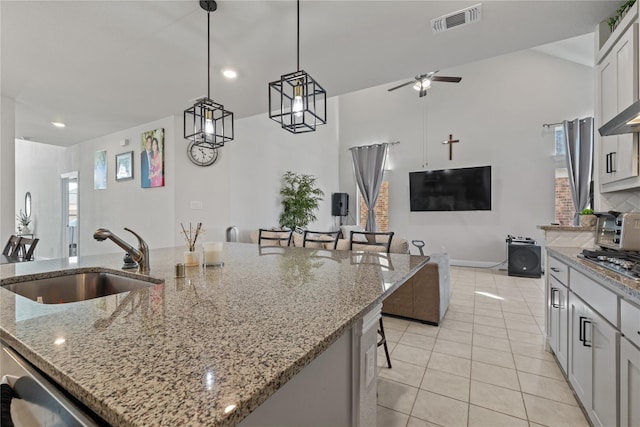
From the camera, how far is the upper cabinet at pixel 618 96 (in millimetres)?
1698

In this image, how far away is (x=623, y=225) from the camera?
1634mm

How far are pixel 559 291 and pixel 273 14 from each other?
8.94 feet

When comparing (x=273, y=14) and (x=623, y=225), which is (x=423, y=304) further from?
(x=273, y=14)

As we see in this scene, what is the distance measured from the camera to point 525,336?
267cm

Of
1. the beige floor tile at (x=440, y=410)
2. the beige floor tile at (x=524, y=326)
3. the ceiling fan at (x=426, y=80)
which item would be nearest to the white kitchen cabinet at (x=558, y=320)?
the beige floor tile at (x=524, y=326)

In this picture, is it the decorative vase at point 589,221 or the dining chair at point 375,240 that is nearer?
the decorative vase at point 589,221

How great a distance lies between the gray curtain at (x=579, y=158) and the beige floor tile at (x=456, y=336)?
3.59 metres

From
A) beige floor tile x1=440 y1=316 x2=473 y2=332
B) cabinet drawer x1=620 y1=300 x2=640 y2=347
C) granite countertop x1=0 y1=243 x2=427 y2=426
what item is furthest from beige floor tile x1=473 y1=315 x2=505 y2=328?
granite countertop x1=0 y1=243 x2=427 y2=426

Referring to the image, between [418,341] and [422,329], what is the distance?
0.94 feet

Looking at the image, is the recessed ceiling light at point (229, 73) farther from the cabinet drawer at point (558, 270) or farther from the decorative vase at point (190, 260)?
the cabinet drawer at point (558, 270)

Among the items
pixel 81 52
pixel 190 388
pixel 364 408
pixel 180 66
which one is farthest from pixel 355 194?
pixel 190 388

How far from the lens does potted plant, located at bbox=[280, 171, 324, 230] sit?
18.2ft

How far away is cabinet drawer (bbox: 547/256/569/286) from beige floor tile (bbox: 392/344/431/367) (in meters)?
1.10

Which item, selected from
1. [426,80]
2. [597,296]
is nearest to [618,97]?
[597,296]
